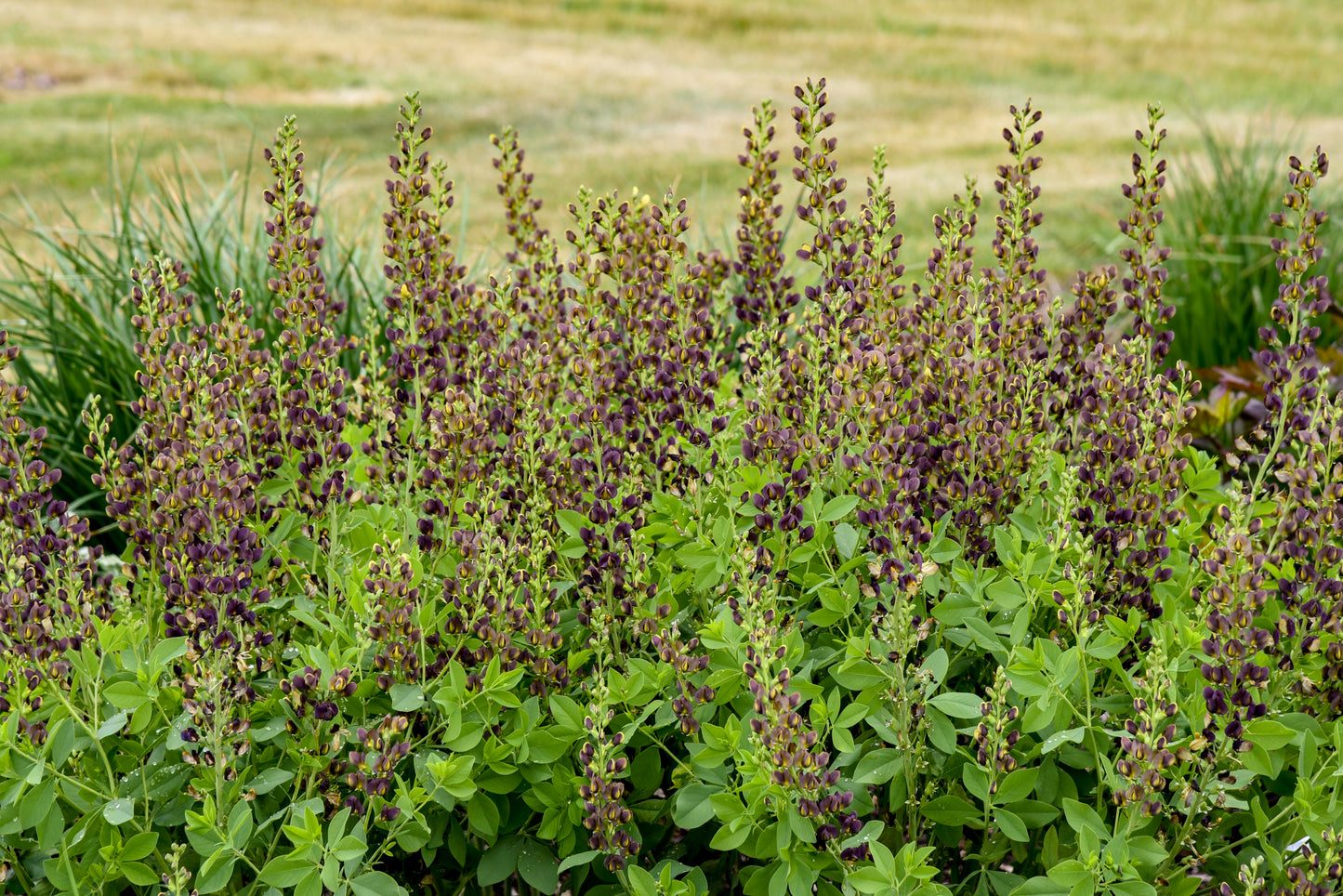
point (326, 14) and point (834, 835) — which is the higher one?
point (326, 14)

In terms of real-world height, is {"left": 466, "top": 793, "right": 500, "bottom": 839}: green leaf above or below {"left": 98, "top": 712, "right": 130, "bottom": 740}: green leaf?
below

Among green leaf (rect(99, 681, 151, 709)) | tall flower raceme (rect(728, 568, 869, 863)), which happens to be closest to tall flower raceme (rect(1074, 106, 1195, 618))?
tall flower raceme (rect(728, 568, 869, 863))

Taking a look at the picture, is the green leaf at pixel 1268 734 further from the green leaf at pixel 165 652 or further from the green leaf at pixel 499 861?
the green leaf at pixel 165 652

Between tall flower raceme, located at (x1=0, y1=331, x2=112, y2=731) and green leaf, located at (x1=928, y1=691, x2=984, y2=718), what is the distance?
1.60 meters

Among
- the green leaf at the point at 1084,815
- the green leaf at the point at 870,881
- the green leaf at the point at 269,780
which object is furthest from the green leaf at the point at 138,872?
the green leaf at the point at 1084,815

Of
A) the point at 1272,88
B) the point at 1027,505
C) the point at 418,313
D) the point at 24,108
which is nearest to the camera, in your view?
the point at 1027,505

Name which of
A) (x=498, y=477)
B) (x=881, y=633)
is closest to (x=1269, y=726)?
(x=881, y=633)

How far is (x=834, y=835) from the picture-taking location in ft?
6.82

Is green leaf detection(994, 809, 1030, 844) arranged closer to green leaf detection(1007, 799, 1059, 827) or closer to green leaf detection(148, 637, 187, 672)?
green leaf detection(1007, 799, 1059, 827)

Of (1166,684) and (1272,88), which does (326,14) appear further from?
(1166,684)

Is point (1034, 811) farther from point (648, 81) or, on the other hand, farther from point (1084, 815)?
point (648, 81)

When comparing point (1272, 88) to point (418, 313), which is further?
point (1272, 88)

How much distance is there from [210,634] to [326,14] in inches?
1126

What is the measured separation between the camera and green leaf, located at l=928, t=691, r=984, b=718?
2.18m
